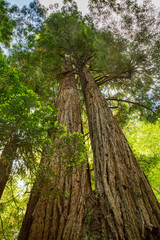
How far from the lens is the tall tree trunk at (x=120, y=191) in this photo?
63.8 inches

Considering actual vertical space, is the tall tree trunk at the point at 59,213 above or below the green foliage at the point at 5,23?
below

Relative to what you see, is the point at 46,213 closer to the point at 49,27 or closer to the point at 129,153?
the point at 129,153

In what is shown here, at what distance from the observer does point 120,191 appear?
2.06 m

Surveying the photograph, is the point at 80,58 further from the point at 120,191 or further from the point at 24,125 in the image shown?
the point at 120,191

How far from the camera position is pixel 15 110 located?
241 cm

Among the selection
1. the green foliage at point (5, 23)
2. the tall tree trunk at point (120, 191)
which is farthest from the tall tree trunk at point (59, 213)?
the green foliage at point (5, 23)

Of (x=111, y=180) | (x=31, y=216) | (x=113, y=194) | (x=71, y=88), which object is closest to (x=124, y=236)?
(x=113, y=194)

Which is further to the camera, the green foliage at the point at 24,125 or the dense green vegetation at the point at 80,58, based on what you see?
the dense green vegetation at the point at 80,58

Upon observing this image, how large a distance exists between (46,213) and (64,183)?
639mm

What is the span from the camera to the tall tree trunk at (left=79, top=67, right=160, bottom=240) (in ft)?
5.32

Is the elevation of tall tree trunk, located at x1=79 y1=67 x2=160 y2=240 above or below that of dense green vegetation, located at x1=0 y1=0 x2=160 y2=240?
below

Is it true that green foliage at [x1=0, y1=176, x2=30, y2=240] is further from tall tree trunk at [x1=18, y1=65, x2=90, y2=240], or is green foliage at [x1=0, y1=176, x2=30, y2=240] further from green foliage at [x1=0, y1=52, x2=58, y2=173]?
green foliage at [x1=0, y1=52, x2=58, y2=173]

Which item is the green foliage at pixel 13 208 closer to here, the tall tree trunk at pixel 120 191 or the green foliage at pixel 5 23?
the tall tree trunk at pixel 120 191

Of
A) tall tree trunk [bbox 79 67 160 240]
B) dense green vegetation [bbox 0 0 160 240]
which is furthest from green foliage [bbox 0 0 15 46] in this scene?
tall tree trunk [bbox 79 67 160 240]
